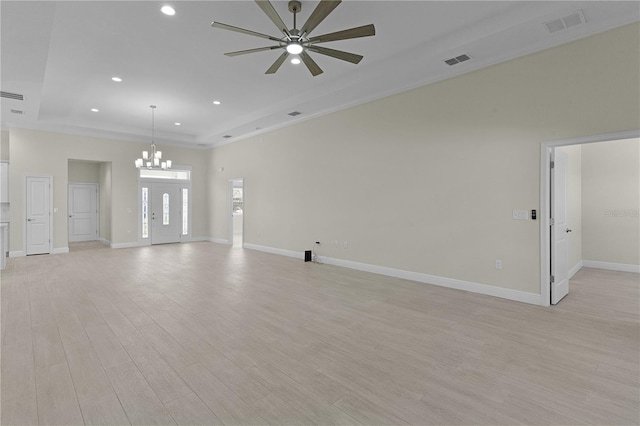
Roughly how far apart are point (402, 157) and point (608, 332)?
351 cm

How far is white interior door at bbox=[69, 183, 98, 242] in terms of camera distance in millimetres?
10664

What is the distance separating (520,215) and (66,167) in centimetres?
1036

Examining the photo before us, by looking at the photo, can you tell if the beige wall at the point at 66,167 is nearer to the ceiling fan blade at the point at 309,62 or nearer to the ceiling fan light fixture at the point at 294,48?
the ceiling fan blade at the point at 309,62

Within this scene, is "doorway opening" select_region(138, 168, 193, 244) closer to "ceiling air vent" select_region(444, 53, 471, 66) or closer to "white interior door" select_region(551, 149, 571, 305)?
"ceiling air vent" select_region(444, 53, 471, 66)

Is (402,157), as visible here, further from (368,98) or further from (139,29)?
(139,29)

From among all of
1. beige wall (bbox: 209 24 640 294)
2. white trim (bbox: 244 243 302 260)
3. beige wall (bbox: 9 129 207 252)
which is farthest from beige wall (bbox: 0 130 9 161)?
beige wall (bbox: 209 24 640 294)

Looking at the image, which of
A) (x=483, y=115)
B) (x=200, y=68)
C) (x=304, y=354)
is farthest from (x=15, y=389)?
(x=483, y=115)

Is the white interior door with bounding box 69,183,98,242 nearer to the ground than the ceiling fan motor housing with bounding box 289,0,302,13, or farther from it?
nearer to the ground

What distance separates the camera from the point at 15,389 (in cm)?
222

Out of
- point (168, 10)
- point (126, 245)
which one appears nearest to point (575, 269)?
point (168, 10)

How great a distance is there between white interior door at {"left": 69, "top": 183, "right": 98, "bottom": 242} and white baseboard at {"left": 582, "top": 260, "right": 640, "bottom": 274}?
46.3 ft

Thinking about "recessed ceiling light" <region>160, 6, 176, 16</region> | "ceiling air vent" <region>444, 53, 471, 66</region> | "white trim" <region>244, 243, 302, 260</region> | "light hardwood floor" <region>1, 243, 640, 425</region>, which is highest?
Result: "recessed ceiling light" <region>160, 6, 176, 16</region>

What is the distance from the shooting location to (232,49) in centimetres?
453

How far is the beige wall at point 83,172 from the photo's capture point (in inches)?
414
